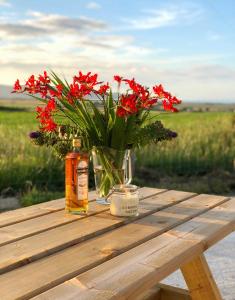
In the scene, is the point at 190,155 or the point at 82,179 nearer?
the point at 82,179

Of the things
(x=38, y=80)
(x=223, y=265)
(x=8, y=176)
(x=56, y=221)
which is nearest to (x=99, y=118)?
(x=38, y=80)

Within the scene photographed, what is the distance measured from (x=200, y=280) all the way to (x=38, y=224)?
2.39ft

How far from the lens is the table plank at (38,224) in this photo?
188 centimetres

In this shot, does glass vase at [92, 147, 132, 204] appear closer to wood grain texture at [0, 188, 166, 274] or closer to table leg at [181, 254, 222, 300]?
wood grain texture at [0, 188, 166, 274]

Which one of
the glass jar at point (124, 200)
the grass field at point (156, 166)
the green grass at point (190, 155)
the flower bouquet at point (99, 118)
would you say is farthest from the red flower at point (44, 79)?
the green grass at point (190, 155)

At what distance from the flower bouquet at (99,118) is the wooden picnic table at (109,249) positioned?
0.86 ft

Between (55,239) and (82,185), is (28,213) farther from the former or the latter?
(55,239)

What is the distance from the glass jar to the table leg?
1.13ft

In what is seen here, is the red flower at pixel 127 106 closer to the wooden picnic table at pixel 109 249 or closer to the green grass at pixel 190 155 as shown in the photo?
the wooden picnic table at pixel 109 249

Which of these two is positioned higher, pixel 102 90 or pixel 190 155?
pixel 102 90

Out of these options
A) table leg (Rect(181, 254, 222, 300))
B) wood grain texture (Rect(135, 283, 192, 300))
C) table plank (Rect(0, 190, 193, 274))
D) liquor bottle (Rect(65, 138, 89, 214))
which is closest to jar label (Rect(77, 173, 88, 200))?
liquor bottle (Rect(65, 138, 89, 214))

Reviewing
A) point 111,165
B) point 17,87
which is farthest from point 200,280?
point 17,87

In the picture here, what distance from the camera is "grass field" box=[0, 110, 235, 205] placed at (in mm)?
5559

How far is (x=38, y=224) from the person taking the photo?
2039mm
